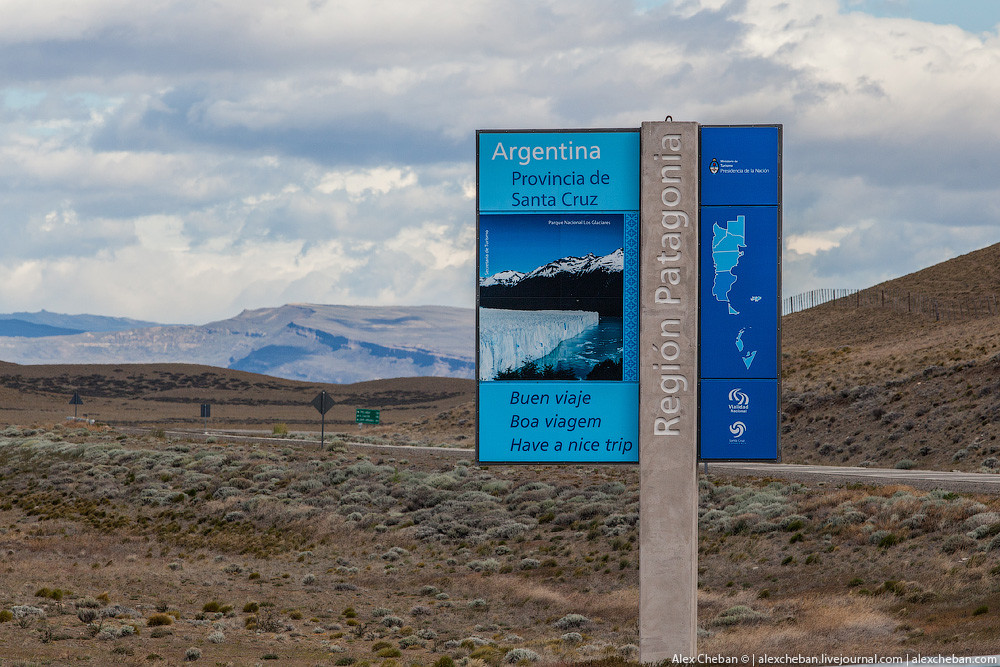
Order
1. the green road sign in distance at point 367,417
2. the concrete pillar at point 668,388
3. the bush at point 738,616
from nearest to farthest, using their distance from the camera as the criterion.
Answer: the concrete pillar at point 668,388 → the bush at point 738,616 → the green road sign in distance at point 367,417

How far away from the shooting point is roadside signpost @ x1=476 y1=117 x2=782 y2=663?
15719mm

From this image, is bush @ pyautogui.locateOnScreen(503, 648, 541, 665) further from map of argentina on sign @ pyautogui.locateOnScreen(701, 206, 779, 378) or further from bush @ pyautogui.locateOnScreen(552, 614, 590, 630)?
map of argentina on sign @ pyautogui.locateOnScreen(701, 206, 779, 378)

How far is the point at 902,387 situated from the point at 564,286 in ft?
178

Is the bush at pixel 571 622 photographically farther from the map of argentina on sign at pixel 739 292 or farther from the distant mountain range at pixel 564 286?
the distant mountain range at pixel 564 286

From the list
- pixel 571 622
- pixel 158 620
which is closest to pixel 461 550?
pixel 571 622

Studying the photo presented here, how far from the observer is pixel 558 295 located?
53.9 feet

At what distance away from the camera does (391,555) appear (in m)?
34.5

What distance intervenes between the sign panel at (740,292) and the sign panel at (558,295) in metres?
1.24

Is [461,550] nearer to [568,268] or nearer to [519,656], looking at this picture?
[519,656]

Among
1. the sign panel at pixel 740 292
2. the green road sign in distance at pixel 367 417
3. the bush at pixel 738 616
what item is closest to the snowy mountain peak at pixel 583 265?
the sign panel at pixel 740 292

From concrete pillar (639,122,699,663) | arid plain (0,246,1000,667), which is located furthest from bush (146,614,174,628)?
concrete pillar (639,122,699,663)

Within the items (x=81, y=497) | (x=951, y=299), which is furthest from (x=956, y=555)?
(x=951, y=299)

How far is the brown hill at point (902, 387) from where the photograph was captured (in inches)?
2045

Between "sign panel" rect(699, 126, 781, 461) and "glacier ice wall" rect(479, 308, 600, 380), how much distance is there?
216 cm
